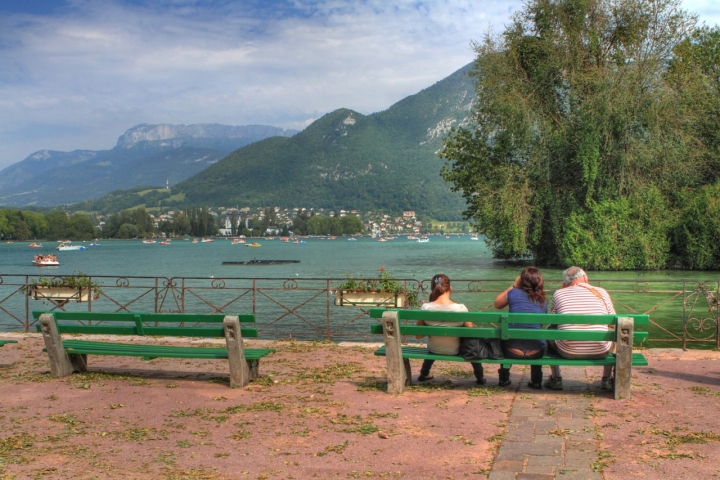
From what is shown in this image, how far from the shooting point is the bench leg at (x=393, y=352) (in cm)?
686

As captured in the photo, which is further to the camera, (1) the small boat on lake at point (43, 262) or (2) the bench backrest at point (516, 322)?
(1) the small boat on lake at point (43, 262)

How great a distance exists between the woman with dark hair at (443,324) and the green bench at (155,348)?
72.7 inches

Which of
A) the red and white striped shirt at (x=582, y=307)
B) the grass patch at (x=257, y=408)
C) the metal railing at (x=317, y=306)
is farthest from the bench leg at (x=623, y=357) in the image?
the metal railing at (x=317, y=306)

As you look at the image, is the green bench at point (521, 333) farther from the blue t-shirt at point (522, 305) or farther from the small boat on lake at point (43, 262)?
the small boat on lake at point (43, 262)

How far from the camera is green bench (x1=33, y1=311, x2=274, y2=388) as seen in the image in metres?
7.25

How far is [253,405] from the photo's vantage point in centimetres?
659

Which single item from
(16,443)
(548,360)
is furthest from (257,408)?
(548,360)

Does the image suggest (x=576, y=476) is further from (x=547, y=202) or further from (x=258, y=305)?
(x=547, y=202)

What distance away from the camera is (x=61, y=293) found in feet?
45.6

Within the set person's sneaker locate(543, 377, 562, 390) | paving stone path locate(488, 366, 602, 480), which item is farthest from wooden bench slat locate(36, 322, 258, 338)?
person's sneaker locate(543, 377, 562, 390)

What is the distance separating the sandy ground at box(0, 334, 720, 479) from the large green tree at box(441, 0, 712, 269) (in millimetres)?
23563

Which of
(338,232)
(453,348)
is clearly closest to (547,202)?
(453,348)

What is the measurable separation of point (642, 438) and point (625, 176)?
27.8 meters

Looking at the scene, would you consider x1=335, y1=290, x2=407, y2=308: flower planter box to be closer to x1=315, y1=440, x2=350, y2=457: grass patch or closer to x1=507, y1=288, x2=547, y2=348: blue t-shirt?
x1=507, y1=288, x2=547, y2=348: blue t-shirt
